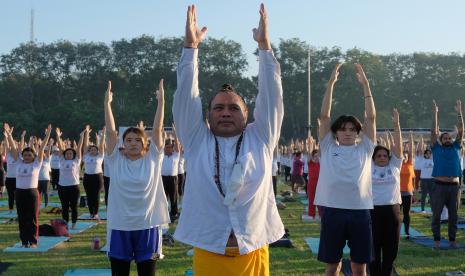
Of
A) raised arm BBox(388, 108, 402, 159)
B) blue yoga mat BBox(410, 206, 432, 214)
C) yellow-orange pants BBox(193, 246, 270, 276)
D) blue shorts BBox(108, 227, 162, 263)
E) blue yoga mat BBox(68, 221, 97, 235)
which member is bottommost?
blue yoga mat BBox(68, 221, 97, 235)

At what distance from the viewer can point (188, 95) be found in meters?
3.17

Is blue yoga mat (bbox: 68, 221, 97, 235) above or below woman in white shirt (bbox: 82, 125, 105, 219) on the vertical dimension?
below

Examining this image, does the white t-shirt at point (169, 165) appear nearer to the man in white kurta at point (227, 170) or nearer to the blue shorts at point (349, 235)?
the blue shorts at point (349, 235)

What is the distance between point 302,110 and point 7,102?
29.6 metres

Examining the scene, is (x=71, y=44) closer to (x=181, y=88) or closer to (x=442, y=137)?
(x=442, y=137)

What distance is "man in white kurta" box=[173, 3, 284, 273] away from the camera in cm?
308

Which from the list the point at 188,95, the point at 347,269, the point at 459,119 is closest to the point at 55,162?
the point at 347,269

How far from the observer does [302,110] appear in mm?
59438

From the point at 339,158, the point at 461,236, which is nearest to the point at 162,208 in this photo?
the point at 339,158

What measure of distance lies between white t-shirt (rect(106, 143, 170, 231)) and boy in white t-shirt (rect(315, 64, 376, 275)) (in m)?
1.62

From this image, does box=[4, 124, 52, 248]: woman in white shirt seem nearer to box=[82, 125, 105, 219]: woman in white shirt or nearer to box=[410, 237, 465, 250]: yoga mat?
box=[82, 125, 105, 219]: woman in white shirt

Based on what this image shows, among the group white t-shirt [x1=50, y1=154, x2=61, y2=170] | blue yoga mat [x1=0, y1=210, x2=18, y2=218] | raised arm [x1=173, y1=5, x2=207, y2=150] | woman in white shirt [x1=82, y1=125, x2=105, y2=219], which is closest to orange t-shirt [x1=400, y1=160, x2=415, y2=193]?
woman in white shirt [x1=82, y1=125, x2=105, y2=219]

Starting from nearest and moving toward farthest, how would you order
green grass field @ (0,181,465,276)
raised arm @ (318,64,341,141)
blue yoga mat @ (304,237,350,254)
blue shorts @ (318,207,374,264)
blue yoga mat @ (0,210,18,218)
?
1. blue shorts @ (318,207,374,264)
2. raised arm @ (318,64,341,141)
3. green grass field @ (0,181,465,276)
4. blue yoga mat @ (304,237,350,254)
5. blue yoga mat @ (0,210,18,218)

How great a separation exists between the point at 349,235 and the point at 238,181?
2979 millimetres
